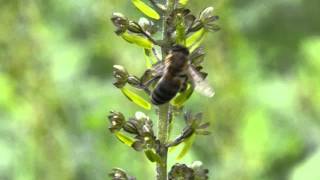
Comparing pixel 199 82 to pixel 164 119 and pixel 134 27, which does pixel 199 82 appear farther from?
pixel 134 27

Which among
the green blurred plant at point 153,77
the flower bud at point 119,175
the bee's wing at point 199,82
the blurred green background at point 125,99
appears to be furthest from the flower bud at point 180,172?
the blurred green background at point 125,99

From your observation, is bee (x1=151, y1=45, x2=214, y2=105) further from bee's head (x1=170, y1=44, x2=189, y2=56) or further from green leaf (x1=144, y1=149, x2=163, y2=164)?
green leaf (x1=144, y1=149, x2=163, y2=164)

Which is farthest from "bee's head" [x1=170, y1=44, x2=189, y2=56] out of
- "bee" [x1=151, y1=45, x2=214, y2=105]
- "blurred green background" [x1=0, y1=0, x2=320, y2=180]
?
"blurred green background" [x1=0, y1=0, x2=320, y2=180]

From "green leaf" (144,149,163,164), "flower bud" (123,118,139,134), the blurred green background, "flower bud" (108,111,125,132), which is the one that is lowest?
"green leaf" (144,149,163,164)

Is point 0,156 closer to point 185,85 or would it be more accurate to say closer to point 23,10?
point 23,10

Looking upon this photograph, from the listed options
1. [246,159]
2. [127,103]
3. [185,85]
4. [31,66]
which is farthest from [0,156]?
[185,85]

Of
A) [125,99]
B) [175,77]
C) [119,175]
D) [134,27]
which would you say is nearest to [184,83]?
[175,77]
